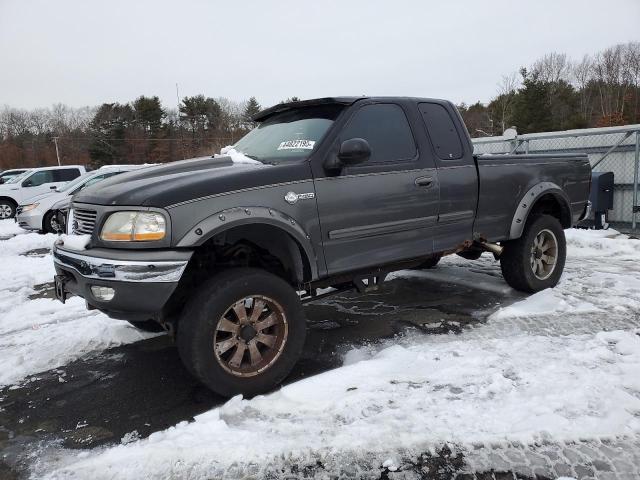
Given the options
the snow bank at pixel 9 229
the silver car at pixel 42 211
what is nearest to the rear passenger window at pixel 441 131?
the silver car at pixel 42 211

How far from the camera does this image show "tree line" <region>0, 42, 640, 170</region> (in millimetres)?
54719

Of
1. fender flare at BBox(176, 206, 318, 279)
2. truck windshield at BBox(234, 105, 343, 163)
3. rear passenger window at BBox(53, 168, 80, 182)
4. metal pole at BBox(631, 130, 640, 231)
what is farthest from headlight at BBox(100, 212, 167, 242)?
rear passenger window at BBox(53, 168, 80, 182)

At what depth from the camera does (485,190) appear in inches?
184

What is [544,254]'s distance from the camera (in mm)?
5531

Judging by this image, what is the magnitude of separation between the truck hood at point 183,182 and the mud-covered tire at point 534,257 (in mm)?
2944

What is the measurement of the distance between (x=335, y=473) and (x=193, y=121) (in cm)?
6311

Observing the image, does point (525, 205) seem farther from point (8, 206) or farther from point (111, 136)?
point (111, 136)

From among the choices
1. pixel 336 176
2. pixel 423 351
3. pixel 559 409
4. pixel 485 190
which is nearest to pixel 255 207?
pixel 336 176

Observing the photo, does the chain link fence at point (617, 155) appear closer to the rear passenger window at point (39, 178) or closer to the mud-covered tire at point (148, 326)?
the mud-covered tire at point (148, 326)

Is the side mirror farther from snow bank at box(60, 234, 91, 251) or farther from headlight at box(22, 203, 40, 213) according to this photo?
headlight at box(22, 203, 40, 213)

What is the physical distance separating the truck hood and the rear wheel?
16392mm

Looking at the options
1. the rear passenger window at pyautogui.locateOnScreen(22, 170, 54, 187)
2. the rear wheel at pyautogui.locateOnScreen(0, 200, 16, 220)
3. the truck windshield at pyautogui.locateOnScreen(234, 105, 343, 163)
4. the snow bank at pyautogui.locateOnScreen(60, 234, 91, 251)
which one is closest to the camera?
the snow bank at pyautogui.locateOnScreen(60, 234, 91, 251)

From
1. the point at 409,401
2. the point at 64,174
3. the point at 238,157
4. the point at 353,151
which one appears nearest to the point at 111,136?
the point at 64,174

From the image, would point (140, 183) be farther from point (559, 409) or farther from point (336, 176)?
point (559, 409)
